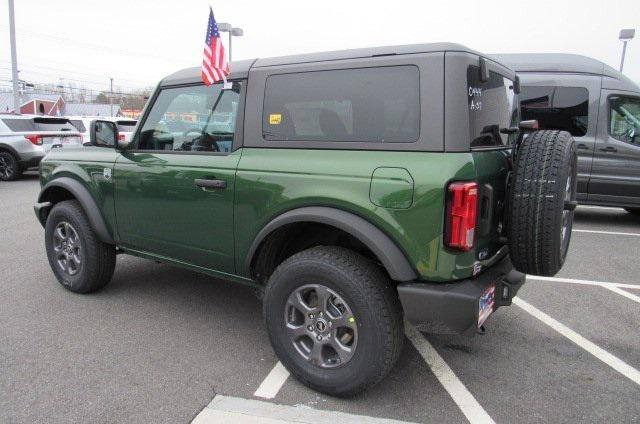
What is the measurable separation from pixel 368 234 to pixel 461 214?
478mm

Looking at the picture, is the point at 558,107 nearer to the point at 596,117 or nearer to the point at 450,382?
the point at 596,117

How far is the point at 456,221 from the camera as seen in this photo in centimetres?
236

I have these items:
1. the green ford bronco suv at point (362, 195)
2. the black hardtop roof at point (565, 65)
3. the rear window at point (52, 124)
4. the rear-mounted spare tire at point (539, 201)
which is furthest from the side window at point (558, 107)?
the rear window at point (52, 124)

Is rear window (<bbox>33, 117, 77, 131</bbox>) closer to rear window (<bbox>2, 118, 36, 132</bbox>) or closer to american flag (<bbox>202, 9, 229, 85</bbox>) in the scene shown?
rear window (<bbox>2, 118, 36, 132</bbox>)

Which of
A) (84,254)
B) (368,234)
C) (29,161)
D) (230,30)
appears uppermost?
(230,30)

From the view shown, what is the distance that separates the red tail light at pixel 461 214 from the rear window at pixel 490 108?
0.32 meters

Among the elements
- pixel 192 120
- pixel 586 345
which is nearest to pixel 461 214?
pixel 586 345

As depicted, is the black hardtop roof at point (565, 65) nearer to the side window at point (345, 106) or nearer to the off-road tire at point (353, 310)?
the side window at point (345, 106)

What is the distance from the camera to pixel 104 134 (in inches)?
152

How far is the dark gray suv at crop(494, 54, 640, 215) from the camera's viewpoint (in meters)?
7.48

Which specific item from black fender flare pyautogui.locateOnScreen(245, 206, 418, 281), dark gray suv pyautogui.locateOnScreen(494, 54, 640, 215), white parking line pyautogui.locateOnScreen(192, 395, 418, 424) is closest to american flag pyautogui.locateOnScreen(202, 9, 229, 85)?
black fender flare pyautogui.locateOnScreen(245, 206, 418, 281)

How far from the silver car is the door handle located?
32.2 ft

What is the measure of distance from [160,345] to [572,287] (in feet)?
12.5

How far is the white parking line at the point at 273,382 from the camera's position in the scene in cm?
280
